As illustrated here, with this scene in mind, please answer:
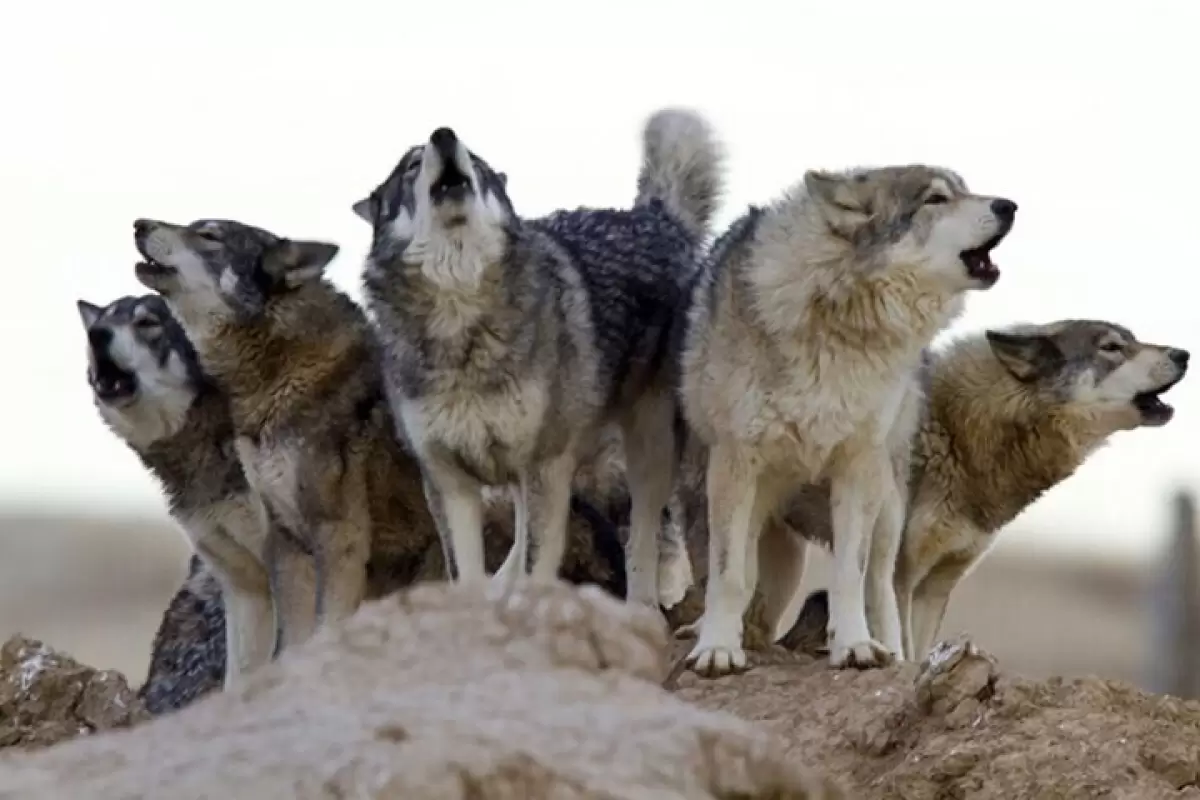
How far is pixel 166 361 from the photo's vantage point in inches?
358

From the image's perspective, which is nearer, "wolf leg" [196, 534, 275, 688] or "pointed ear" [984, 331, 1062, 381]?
"wolf leg" [196, 534, 275, 688]

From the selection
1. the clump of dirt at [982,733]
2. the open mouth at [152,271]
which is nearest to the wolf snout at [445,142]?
the open mouth at [152,271]

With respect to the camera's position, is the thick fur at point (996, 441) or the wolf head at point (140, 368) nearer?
the thick fur at point (996, 441)

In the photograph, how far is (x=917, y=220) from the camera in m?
7.66

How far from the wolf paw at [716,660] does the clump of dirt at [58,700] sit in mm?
2261

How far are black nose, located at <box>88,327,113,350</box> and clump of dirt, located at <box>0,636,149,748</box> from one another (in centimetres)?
195

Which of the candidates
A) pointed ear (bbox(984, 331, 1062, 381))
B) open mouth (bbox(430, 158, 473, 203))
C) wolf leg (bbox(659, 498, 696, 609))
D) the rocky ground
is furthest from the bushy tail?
the rocky ground

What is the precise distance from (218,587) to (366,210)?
2746 mm

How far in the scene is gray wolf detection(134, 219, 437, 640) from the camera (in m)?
8.44

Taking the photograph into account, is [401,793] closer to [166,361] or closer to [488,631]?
[488,631]

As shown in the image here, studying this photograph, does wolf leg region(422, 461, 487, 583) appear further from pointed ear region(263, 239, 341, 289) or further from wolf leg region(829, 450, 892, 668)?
wolf leg region(829, 450, 892, 668)

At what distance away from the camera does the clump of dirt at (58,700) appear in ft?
23.7

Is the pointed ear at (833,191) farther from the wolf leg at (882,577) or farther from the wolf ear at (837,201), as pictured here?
the wolf leg at (882,577)

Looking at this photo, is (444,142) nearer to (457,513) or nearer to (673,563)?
(457,513)
